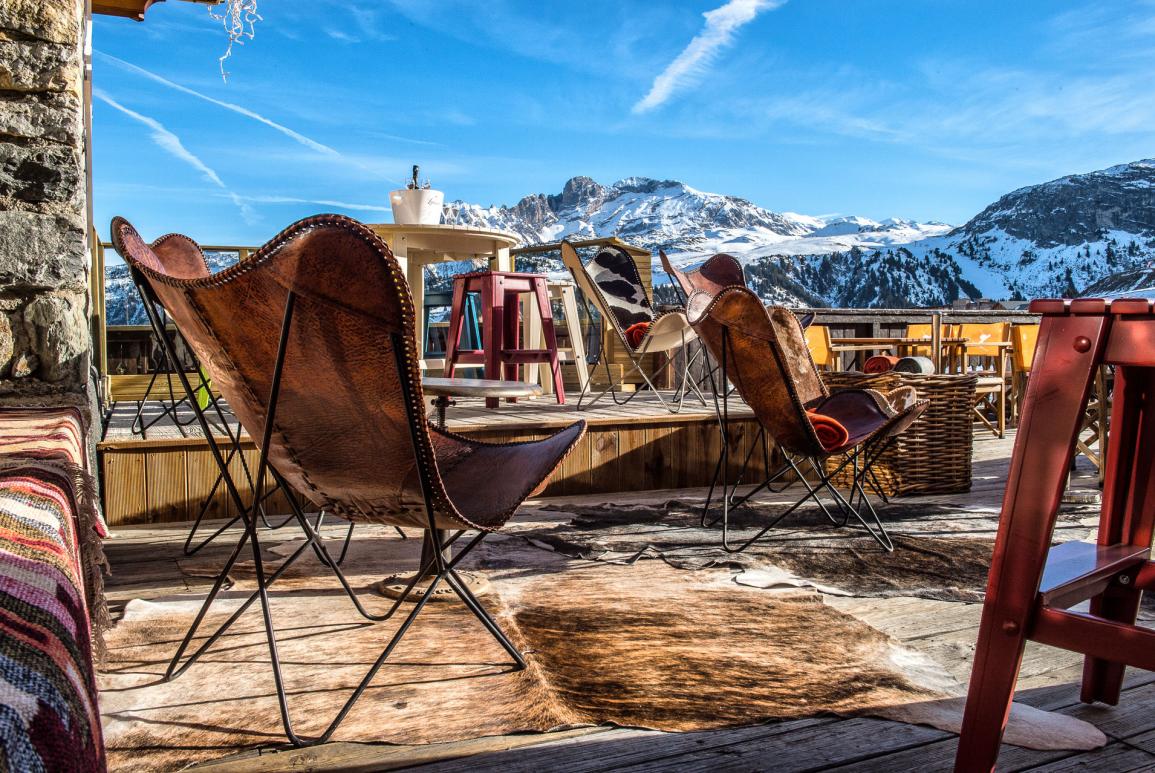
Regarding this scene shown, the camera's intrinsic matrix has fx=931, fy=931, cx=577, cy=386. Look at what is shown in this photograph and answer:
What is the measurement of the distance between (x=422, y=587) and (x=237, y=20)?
3.22 metres

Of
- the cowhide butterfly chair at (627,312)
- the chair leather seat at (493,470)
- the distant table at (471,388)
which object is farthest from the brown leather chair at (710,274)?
the chair leather seat at (493,470)

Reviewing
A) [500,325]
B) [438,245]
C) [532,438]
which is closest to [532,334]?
[500,325]

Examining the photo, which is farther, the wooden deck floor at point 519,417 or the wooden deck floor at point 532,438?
the wooden deck floor at point 519,417

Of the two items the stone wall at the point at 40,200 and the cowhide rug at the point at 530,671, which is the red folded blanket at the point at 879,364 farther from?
the stone wall at the point at 40,200

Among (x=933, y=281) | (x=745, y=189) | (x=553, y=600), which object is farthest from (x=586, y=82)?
(x=745, y=189)

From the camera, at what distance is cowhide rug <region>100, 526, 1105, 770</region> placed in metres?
1.67

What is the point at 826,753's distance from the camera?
1566mm

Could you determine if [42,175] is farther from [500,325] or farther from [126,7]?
[126,7]

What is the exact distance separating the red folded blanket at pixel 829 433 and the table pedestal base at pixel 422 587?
1224 mm

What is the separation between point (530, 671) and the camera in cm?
194

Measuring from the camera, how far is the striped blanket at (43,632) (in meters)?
0.58

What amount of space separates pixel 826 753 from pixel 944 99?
7997 cm

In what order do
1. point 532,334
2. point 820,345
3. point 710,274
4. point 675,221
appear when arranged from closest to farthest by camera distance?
point 710,274 → point 532,334 → point 820,345 → point 675,221

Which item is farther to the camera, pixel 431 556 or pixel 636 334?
pixel 636 334
